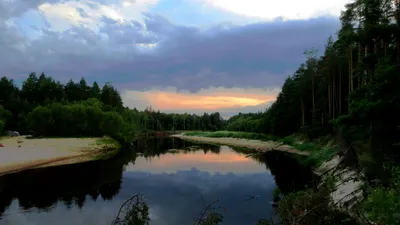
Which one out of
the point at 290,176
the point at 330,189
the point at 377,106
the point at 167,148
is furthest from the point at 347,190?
the point at 167,148

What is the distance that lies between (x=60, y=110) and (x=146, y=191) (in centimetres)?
5507

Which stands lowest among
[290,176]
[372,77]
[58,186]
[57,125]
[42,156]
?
[58,186]

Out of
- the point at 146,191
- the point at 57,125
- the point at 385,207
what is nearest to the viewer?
the point at 385,207

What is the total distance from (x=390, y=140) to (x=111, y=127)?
5943 cm

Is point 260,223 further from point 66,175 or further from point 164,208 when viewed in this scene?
point 66,175

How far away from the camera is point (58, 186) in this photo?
25.2 m

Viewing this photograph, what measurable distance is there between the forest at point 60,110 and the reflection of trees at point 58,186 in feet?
122

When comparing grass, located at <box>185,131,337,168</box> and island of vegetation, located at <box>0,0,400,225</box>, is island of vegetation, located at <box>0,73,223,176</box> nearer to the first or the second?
island of vegetation, located at <box>0,0,400,225</box>

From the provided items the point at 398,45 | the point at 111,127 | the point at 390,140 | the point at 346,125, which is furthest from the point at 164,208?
the point at 111,127

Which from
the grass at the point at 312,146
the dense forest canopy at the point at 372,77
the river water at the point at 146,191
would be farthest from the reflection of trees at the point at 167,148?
the dense forest canopy at the point at 372,77

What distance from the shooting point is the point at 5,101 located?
85875 mm

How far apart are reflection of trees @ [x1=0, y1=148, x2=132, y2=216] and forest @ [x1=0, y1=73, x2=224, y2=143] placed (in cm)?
3712

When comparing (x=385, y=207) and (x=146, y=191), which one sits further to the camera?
(x=146, y=191)

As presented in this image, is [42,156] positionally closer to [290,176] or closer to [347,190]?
[290,176]
